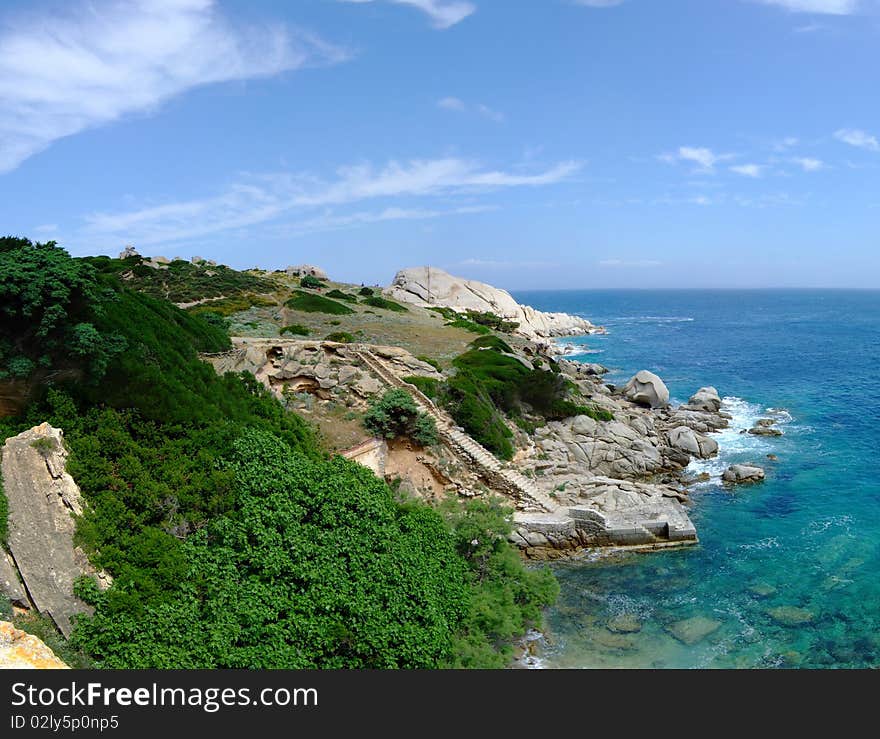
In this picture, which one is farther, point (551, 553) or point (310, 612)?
point (551, 553)

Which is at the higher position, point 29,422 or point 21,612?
point 29,422

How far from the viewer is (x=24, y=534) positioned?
15.2 metres

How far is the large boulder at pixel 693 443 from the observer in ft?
→ 130

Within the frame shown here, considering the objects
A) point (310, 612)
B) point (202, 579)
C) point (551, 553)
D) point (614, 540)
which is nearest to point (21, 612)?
point (202, 579)

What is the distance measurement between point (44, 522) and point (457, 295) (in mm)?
90956

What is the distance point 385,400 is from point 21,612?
59.8 feet

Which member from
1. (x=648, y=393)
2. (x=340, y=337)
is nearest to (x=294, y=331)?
(x=340, y=337)

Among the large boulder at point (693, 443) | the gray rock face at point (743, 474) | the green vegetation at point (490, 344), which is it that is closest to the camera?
the gray rock face at point (743, 474)

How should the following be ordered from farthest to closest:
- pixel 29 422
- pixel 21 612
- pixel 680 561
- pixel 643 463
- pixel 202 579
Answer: pixel 643 463
pixel 680 561
pixel 29 422
pixel 202 579
pixel 21 612

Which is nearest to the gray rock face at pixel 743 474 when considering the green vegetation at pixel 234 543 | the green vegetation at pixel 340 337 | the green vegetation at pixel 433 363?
the green vegetation at pixel 433 363

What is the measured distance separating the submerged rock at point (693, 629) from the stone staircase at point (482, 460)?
840cm

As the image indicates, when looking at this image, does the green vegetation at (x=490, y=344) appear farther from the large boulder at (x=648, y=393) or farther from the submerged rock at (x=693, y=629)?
the submerged rock at (x=693, y=629)

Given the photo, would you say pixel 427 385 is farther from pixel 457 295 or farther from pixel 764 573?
pixel 457 295

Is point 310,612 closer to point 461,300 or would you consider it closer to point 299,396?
point 299,396
